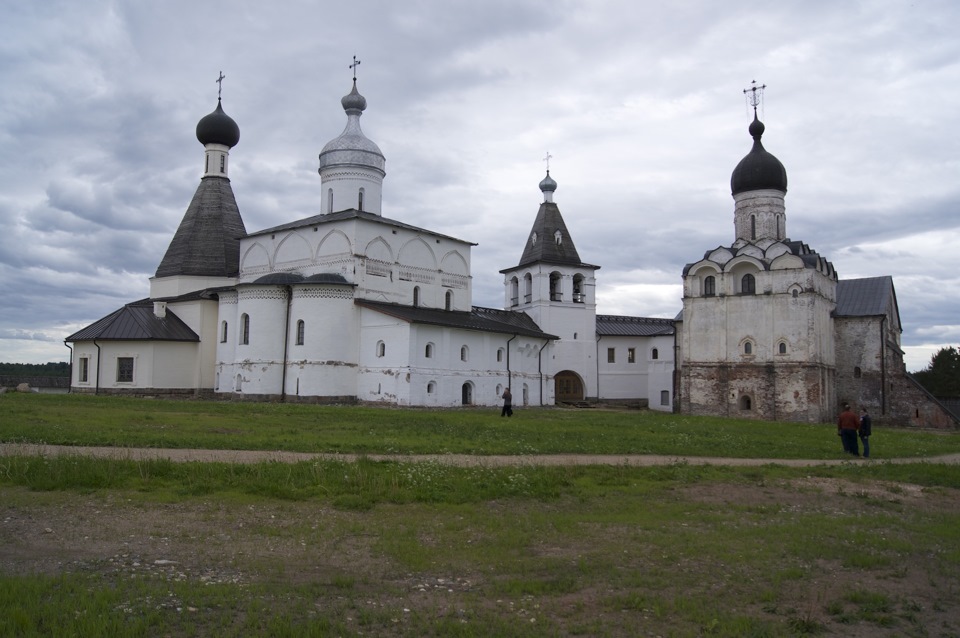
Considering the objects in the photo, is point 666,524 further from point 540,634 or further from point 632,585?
point 540,634

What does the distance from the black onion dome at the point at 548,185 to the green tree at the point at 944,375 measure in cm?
3144

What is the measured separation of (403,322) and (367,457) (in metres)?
18.4

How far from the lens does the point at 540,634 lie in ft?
17.1

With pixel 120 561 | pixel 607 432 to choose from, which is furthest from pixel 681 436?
pixel 120 561

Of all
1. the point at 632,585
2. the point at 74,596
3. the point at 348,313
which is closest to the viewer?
the point at 74,596

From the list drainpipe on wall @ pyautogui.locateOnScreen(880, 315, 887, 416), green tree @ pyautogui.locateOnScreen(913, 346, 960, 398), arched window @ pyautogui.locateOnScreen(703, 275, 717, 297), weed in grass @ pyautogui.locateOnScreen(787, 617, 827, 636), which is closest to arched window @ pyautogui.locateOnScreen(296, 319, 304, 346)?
arched window @ pyautogui.locateOnScreen(703, 275, 717, 297)

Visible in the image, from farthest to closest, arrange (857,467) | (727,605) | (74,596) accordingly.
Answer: (857,467), (727,605), (74,596)

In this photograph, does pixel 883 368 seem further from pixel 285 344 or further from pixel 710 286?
pixel 285 344

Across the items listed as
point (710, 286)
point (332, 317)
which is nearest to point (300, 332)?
point (332, 317)

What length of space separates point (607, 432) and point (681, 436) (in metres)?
1.85

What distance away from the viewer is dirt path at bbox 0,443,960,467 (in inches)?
449

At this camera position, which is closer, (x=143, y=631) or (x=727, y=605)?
(x=143, y=631)

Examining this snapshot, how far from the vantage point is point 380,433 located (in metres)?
16.9

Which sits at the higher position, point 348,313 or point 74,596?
point 348,313
